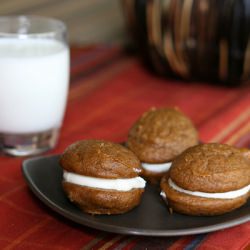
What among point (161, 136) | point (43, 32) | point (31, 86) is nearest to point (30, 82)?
point (31, 86)

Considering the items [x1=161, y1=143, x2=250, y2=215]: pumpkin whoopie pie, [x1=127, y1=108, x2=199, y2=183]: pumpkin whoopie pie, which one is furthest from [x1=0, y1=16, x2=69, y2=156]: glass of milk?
[x1=161, y1=143, x2=250, y2=215]: pumpkin whoopie pie

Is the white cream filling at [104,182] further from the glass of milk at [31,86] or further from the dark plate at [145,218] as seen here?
the glass of milk at [31,86]

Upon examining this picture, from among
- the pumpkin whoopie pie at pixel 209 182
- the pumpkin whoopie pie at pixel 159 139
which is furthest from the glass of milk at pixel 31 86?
the pumpkin whoopie pie at pixel 209 182

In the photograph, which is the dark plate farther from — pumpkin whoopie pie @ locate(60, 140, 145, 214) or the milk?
the milk

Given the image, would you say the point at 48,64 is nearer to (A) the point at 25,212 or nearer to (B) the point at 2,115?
(B) the point at 2,115

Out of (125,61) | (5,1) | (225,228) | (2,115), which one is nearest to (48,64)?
(2,115)

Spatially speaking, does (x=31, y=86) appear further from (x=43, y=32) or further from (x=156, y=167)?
(x=156, y=167)

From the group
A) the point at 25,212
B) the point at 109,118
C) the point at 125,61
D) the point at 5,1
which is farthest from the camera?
the point at 5,1
